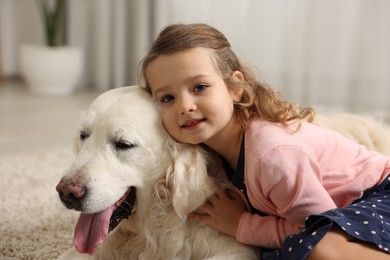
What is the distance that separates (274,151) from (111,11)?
307cm

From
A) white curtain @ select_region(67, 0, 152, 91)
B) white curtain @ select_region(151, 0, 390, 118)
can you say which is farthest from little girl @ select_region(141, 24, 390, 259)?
white curtain @ select_region(67, 0, 152, 91)

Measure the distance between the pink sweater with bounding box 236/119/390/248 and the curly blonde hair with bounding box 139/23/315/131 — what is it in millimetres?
39

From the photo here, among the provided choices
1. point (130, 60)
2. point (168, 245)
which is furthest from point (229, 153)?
point (130, 60)

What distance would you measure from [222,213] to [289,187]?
21 cm

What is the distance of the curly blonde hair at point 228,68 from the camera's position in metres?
1.38

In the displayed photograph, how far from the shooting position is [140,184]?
1.36 meters

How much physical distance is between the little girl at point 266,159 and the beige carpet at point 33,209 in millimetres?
538

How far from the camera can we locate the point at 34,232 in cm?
173

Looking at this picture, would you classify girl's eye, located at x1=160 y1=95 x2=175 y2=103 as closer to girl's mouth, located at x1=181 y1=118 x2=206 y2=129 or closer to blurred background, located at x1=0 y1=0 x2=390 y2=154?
girl's mouth, located at x1=181 y1=118 x2=206 y2=129

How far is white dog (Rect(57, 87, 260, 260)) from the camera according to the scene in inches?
50.6

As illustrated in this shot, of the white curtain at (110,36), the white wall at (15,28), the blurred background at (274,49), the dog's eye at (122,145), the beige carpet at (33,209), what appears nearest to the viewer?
the dog's eye at (122,145)

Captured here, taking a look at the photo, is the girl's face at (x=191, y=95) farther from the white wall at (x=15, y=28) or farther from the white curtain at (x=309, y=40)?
the white wall at (x=15, y=28)

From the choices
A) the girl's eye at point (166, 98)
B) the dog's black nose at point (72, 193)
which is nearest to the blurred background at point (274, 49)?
the girl's eye at point (166, 98)

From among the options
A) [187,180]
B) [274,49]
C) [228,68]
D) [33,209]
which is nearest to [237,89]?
[228,68]
